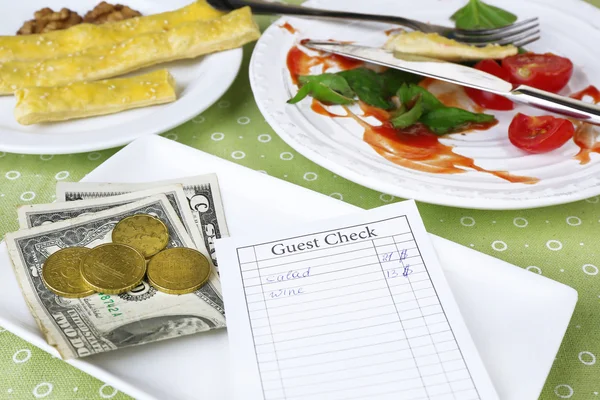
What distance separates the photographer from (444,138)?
38.6 inches

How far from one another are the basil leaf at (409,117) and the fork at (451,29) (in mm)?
337

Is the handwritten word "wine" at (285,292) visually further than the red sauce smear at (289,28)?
No

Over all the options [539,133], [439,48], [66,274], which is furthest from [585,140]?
[66,274]

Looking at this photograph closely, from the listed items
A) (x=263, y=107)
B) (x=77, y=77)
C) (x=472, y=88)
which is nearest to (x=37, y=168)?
(x=77, y=77)

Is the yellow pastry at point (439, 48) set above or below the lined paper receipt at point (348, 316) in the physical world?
above

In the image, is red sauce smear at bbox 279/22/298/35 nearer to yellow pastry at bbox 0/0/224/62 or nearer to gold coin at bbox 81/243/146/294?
yellow pastry at bbox 0/0/224/62

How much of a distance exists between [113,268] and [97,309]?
0.17 feet

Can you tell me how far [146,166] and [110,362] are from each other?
0.33 m

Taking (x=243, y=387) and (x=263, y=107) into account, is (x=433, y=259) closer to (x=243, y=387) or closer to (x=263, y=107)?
(x=243, y=387)

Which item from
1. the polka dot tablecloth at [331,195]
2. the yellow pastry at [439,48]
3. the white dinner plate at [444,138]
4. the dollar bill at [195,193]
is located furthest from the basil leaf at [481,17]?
the dollar bill at [195,193]

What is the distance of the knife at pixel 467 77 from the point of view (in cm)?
93

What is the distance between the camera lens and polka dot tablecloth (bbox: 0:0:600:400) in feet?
2.25

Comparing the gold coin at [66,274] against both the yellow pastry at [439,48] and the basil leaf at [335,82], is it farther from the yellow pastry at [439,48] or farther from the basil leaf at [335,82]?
the yellow pastry at [439,48]

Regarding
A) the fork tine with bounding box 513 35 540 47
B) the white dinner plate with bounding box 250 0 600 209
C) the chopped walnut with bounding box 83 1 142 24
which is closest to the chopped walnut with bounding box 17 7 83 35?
the chopped walnut with bounding box 83 1 142 24
